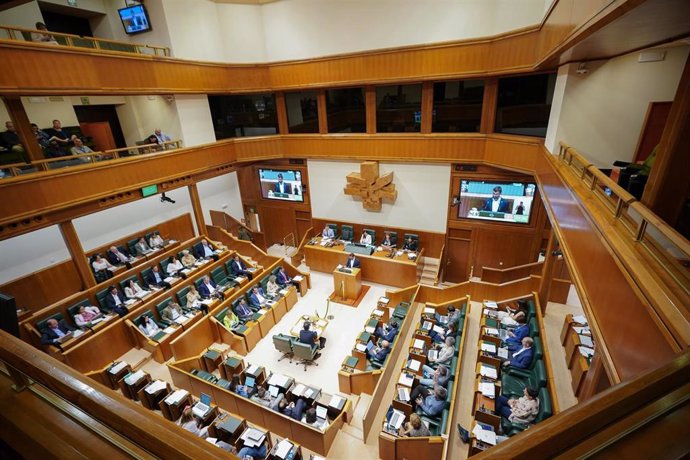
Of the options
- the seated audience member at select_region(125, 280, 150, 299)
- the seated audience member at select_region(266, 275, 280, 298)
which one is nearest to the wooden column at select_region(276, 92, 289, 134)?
the seated audience member at select_region(266, 275, 280, 298)

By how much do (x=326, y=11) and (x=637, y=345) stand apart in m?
11.3

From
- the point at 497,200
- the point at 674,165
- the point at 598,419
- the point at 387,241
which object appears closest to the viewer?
the point at 598,419

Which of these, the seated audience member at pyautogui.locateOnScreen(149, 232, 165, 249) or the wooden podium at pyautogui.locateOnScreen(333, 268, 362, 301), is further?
the seated audience member at pyautogui.locateOnScreen(149, 232, 165, 249)

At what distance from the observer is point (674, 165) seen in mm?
2766

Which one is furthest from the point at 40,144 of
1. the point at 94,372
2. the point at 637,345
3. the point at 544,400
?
the point at 544,400

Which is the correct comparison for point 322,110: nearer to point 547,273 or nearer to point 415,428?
point 547,273

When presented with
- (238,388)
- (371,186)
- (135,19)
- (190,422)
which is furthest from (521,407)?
(135,19)

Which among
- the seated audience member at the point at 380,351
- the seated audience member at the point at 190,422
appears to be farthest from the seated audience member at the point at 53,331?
the seated audience member at the point at 380,351

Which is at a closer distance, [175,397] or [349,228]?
[175,397]

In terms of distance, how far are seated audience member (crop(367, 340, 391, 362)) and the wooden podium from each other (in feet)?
8.97

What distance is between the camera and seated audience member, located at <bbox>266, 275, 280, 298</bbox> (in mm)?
9445

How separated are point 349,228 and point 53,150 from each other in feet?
27.7

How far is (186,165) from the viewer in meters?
10.2

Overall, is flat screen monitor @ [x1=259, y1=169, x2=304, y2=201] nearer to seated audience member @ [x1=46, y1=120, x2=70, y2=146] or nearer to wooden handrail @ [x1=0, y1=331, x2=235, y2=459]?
seated audience member @ [x1=46, y1=120, x2=70, y2=146]
